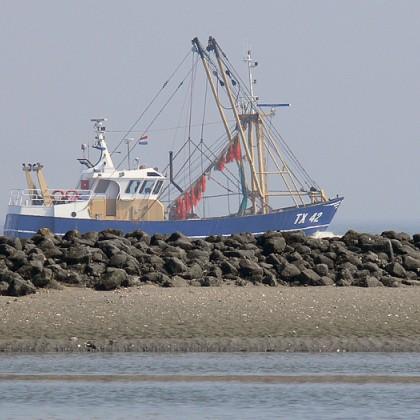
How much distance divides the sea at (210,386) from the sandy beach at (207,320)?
0.50 m

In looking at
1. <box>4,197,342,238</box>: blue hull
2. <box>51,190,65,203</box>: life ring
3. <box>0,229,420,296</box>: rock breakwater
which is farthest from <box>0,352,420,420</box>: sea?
<box>51,190,65,203</box>: life ring

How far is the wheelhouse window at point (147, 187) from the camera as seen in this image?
57938 millimetres

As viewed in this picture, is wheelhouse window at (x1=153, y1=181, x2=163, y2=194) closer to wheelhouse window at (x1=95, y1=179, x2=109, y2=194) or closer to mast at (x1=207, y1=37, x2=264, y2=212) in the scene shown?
wheelhouse window at (x1=95, y1=179, x2=109, y2=194)

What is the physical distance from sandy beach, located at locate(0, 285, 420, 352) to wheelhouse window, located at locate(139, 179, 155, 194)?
30.5 m

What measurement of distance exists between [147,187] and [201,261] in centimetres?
2835

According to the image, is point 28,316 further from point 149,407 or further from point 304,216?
point 304,216

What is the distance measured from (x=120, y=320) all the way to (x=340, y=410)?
23.7 ft

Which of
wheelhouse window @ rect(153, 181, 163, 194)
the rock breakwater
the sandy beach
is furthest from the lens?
wheelhouse window @ rect(153, 181, 163, 194)

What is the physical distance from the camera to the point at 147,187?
58125 millimetres

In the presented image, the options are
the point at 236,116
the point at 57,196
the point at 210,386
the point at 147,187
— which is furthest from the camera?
the point at 236,116

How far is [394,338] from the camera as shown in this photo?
76.0 ft

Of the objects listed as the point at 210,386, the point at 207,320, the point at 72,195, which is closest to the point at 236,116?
the point at 72,195

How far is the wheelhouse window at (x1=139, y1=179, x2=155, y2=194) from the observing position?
190ft

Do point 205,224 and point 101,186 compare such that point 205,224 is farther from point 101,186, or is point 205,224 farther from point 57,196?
point 57,196
